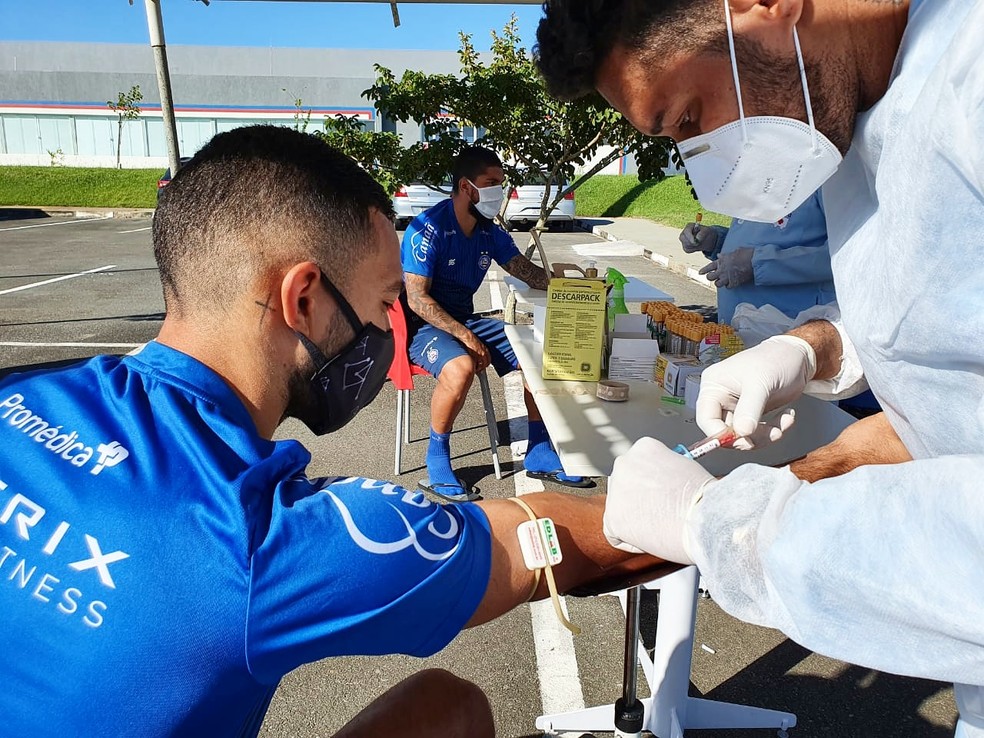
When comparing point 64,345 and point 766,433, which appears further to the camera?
point 64,345

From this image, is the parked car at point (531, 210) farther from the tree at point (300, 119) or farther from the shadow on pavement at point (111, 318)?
the shadow on pavement at point (111, 318)

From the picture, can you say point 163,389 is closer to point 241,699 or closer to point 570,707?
point 241,699

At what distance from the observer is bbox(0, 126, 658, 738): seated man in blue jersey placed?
85cm

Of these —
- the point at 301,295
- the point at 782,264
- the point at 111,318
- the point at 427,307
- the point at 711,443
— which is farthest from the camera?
the point at 111,318

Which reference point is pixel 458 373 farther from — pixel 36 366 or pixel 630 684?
pixel 36 366

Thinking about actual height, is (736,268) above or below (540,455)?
above

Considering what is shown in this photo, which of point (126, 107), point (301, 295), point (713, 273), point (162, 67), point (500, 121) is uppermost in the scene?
point (126, 107)

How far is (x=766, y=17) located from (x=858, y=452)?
2.61 feet

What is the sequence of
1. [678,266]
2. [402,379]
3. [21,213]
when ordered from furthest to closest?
[21,213] → [678,266] → [402,379]

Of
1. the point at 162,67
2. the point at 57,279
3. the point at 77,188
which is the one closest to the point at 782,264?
the point at 162,67

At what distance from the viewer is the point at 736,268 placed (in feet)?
10.1

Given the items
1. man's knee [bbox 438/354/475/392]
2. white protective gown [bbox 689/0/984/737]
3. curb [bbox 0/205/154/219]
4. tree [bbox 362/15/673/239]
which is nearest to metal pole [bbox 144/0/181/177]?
tree [bbox 362/15/673/239]

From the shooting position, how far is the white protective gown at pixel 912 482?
70cm

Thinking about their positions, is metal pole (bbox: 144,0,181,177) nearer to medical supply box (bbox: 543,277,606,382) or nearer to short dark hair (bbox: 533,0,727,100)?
medical supply box (bbox: 543,277,606,382)
